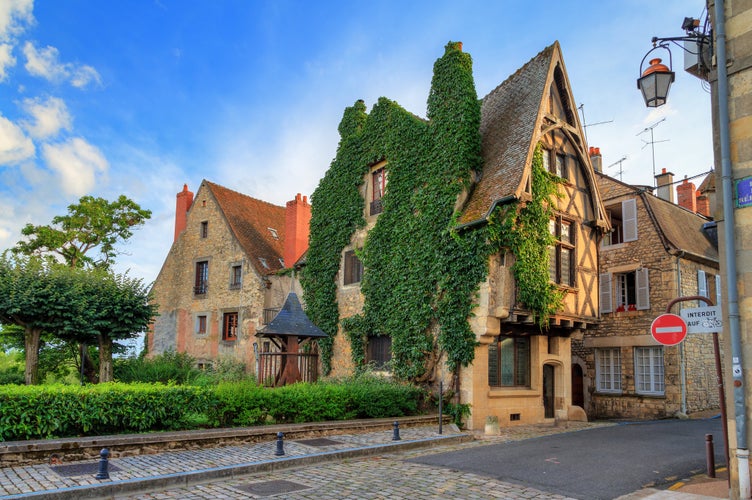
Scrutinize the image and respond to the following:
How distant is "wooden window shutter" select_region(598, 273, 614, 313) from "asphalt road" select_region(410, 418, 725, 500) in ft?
22.6

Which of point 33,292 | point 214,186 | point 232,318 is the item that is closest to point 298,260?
point 232,318

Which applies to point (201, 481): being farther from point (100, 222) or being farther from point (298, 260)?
point (100, 222)

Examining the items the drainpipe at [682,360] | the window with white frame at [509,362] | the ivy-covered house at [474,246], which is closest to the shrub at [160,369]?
the ivy-covered house at [474,246]

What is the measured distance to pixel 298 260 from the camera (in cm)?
2194

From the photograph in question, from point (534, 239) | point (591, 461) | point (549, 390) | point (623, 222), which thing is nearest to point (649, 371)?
point (549, 390)

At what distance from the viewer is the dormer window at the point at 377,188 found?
18.4m

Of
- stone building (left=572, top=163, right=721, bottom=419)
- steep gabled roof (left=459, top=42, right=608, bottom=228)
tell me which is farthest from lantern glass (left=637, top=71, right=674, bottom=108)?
stone building (left=572, top=163, right=721, bottom=419)

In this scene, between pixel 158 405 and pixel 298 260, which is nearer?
pixel 158 405

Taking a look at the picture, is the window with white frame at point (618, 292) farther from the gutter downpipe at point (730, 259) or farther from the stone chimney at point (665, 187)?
the gutter downpipe at point (730, 259)

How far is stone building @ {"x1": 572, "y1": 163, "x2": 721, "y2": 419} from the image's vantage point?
18.2m

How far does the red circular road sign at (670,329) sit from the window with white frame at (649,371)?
11.9 metres

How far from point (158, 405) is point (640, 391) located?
15122mm

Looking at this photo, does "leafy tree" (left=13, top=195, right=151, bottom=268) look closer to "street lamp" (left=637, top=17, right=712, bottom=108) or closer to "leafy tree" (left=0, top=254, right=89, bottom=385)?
"leafy tree" (left=0, top=254, right=89, bottom=385)

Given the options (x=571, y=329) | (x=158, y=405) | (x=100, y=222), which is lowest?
(x=158, y=405)
